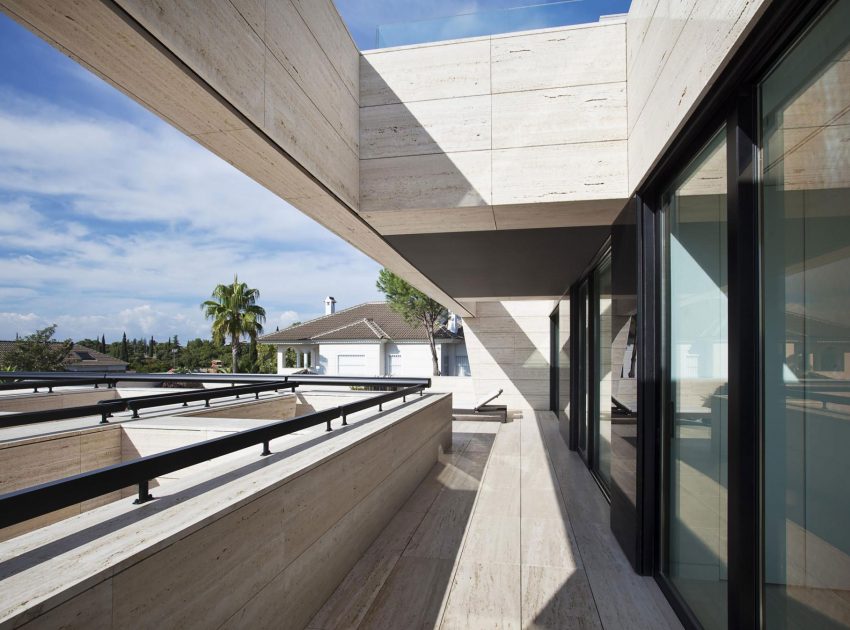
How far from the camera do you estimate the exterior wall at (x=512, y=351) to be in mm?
13930

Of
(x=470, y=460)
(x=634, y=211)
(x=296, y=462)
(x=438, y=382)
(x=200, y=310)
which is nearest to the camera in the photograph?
(x=296, y=462)

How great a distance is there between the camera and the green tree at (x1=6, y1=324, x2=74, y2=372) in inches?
751

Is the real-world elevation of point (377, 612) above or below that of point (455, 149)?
below

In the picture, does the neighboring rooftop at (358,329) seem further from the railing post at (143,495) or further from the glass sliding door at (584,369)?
the railing post at (143,495)

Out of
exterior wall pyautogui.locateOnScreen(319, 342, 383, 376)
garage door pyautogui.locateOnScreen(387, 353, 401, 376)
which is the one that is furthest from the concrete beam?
garage door pyautogui.locateOnScreen(387, 353, 401, 376)

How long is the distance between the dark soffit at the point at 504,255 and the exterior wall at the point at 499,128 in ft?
1.95

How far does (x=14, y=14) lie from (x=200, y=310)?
23.8m

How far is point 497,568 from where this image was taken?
339 centimetres

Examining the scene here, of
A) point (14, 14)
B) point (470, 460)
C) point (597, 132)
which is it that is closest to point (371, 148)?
point (597, 132)

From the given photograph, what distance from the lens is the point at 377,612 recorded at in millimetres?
2744

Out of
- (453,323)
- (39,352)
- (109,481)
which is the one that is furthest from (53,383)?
(453,323)

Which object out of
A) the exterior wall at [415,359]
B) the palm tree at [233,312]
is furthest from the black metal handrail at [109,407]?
the exterior wall at [415,359]

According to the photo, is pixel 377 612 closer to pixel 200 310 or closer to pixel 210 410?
pixel 210 410

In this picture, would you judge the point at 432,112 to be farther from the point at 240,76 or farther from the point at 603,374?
the point at 603,374
